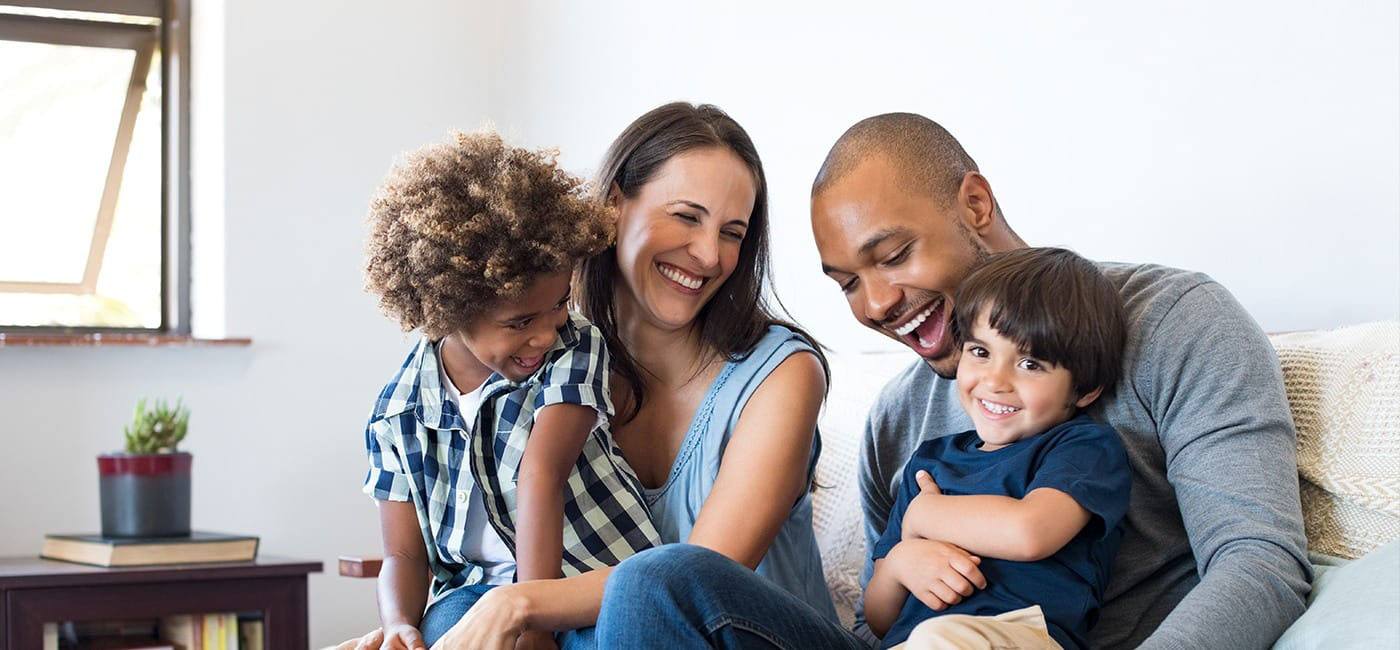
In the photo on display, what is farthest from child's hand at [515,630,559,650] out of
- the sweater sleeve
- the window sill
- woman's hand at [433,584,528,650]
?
the window sill

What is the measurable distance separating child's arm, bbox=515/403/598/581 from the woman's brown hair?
0.21 metres

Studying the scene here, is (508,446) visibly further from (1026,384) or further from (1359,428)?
(1359,428)

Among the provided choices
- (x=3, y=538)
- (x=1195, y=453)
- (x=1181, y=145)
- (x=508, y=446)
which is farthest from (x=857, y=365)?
(x=3, y=538)

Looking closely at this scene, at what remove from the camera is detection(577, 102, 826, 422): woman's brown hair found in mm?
1736

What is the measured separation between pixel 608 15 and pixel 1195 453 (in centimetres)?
233

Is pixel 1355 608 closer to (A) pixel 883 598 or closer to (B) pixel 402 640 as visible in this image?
(A) pixel 883 598

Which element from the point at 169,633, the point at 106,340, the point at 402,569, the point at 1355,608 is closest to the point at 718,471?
the point at 402,569

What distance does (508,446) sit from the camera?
1623 mm

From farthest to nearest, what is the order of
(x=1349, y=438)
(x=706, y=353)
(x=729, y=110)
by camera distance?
(x=729, y=110) < (x=706, y=353) < (x=1349, y=438)

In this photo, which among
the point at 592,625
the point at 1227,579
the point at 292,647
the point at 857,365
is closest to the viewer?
the point at 1227,579

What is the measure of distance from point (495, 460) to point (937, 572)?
55 cm

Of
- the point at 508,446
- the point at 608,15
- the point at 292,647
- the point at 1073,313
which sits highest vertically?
the point at 608,15

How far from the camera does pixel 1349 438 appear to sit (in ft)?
4.48

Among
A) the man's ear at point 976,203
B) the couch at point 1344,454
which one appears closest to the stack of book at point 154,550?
the man's ear at point 976,203
